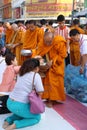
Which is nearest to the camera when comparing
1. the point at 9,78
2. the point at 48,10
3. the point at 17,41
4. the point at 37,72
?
the point at 37,72

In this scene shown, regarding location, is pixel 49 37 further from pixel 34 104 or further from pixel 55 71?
pixel 34 104

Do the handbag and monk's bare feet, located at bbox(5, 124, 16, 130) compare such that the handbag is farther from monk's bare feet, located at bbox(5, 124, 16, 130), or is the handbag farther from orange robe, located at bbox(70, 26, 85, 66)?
orange robe, located at bbox(70, 26, 85, 66)

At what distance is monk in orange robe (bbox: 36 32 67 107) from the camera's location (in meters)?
5.79

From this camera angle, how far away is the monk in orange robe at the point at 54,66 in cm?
579

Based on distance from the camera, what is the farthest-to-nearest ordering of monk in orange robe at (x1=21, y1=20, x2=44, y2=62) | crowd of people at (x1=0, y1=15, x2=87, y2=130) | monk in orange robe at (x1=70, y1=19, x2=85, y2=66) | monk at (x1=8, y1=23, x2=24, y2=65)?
monk at (x1=8, y1=23, x2=24, y2=65)
monk in orange robe at (x1=70, y1=19, x2=85, y2=66)
monk in orange robe at (x1=21, y1=20, x2=44, y2=62)
crowd of people at (x1=0, y1=15, x2=87, y2=130)

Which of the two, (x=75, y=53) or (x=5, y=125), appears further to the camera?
(x=75, y=53)

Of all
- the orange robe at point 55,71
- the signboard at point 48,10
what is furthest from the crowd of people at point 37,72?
the signboard at point 48,10

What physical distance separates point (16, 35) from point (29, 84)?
15.6 feet

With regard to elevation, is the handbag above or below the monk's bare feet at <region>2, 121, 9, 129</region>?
above

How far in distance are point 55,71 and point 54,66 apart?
9cm

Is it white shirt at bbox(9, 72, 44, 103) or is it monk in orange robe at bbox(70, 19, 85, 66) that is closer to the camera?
white shirt at bbox(9, 72, 44, 103)

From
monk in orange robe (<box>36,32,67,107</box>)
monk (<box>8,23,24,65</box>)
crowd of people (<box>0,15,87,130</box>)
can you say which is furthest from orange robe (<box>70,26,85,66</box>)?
monk in orange robe (<box>36,32,67,107</box>)

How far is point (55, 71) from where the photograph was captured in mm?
5840

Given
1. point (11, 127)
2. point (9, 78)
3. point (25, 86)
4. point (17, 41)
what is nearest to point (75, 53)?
point (17, 41)
